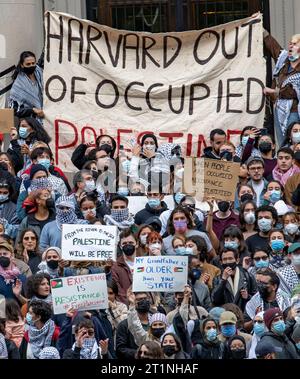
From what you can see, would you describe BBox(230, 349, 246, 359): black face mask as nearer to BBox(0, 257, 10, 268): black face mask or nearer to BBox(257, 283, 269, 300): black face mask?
BBox(257, 283, 269, 300): black face mask

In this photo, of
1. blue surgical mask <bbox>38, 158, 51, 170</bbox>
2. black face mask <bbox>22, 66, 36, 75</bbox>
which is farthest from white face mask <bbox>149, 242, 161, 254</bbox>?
black face mask <bbox>22, 66, 36, 75</bbox>

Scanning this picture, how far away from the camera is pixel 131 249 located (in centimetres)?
2488

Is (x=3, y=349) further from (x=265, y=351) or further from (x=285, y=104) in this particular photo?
(x=285, y=104)

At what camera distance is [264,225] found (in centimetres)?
2547

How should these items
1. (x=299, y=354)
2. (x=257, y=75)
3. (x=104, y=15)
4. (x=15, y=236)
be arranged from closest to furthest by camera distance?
(x=299, y=354), (x=15, y=236), (x=257, y=75), (x=104, y=15)

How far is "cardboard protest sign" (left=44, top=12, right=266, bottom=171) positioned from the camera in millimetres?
29328

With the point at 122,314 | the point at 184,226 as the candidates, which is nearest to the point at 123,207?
the point at 184,226

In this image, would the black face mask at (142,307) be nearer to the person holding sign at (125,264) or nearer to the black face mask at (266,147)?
the person holding sign at (125,264)

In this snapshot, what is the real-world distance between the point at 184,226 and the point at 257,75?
425 centimetres

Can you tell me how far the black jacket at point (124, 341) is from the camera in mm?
23047

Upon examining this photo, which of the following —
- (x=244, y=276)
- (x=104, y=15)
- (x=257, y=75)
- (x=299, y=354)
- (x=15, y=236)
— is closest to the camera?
(x=299, y=354)

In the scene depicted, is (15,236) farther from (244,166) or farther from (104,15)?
(104,15)

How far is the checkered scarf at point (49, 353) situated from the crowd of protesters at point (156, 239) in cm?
2

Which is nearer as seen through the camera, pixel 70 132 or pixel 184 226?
pixel 184 226
